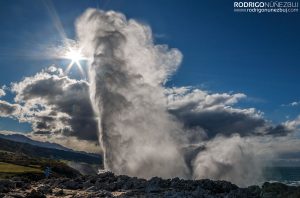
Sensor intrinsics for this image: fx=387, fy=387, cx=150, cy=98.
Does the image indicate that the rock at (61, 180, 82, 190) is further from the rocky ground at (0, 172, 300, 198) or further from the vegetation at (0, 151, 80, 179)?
the vegetation at (0, 151, 80, 179)

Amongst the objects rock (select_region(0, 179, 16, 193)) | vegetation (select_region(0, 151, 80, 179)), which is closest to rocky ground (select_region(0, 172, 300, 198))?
rock (select_region(0, 179, 16, 193))

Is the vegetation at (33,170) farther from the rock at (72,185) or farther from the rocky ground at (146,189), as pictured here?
the rocky ground at (146,189)

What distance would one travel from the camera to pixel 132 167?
51.1m

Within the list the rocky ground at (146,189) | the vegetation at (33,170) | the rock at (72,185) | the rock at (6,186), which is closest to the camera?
the rocky ground at (146,189)

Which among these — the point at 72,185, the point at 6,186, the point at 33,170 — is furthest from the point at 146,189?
the point at 33,170

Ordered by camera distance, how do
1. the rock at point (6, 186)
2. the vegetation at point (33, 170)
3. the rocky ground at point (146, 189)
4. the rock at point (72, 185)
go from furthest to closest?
the vegetation at point (33, 170), the rock at point (72, 185), the rock at point (6, 186), the rocky ground at point (146, 189)

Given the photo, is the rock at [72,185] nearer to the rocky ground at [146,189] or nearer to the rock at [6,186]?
the rocky ground at [146,189]

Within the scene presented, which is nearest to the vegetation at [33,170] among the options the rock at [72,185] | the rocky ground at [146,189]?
the rock at [72,185]

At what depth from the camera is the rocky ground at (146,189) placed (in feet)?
82.5

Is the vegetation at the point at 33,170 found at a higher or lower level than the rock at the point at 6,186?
higher

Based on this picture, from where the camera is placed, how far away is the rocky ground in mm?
25141

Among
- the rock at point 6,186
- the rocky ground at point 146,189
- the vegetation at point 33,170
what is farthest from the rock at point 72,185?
the vegetation at point 33,170

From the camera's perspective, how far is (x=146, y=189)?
28.0 m

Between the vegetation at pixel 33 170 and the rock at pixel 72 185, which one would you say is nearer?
the rock at pixel 72 185
